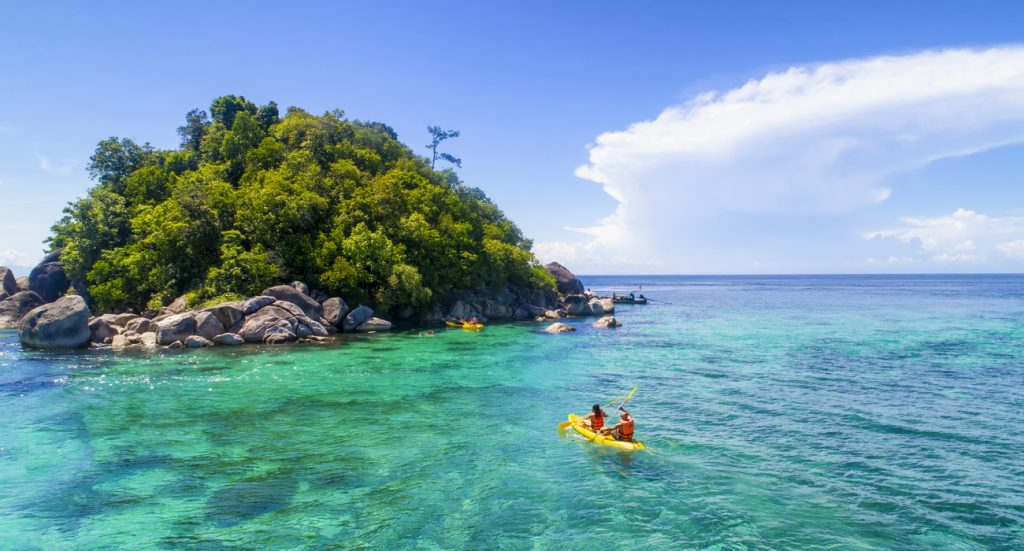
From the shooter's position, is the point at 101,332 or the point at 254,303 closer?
the point at 101,332

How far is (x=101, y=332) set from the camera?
39.9 metres

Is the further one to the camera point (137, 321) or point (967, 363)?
point (137, 321)

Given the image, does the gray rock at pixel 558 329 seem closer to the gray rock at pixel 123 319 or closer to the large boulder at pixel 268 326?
the large boulder at pixel 268 326

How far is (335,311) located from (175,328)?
40.2 ft

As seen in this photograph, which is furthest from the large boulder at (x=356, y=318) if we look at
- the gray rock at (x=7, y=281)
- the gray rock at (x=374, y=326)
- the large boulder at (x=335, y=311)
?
the gray rock at (x=7, y=281)

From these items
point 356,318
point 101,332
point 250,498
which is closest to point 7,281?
point 101,332

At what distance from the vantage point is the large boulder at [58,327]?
124 feet

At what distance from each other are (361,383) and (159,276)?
29.5 metres

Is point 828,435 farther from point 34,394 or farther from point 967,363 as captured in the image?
point 34,394

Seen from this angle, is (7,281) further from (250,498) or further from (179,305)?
(250,498)

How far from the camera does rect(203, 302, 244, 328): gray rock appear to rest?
4053cm

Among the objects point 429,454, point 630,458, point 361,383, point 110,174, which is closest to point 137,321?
point 361,383

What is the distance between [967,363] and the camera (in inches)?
1316

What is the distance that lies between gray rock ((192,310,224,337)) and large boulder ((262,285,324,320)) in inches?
180
